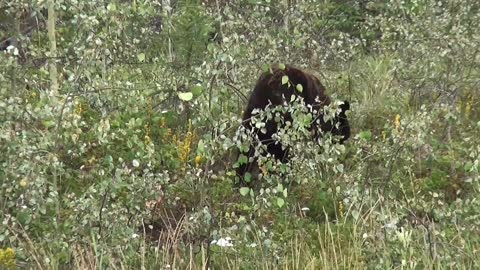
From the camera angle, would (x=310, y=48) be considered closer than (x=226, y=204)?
No

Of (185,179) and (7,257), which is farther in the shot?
(185,179)

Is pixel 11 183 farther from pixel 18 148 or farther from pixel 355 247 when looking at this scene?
pixel 355 247

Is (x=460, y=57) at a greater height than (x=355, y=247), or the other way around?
(x=460, y=57)

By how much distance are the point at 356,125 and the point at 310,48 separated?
88cm

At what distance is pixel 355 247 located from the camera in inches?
158

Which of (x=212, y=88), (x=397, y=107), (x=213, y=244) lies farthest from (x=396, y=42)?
(x=212, y=88)

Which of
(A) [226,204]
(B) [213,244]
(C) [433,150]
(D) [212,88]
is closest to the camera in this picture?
(D) [212,88]

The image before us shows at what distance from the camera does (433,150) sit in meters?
6.55

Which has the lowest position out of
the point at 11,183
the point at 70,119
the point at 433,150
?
the point at 433,150

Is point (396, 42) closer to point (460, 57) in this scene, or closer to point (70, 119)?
point (460, 57)

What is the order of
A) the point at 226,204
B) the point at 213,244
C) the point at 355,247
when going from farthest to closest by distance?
the point at 226,204
the point at 213,244
the point at 355,247

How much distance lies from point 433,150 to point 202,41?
2.37 metres

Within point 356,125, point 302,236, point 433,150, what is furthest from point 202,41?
point 302,236

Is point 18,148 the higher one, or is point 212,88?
point 212,88
